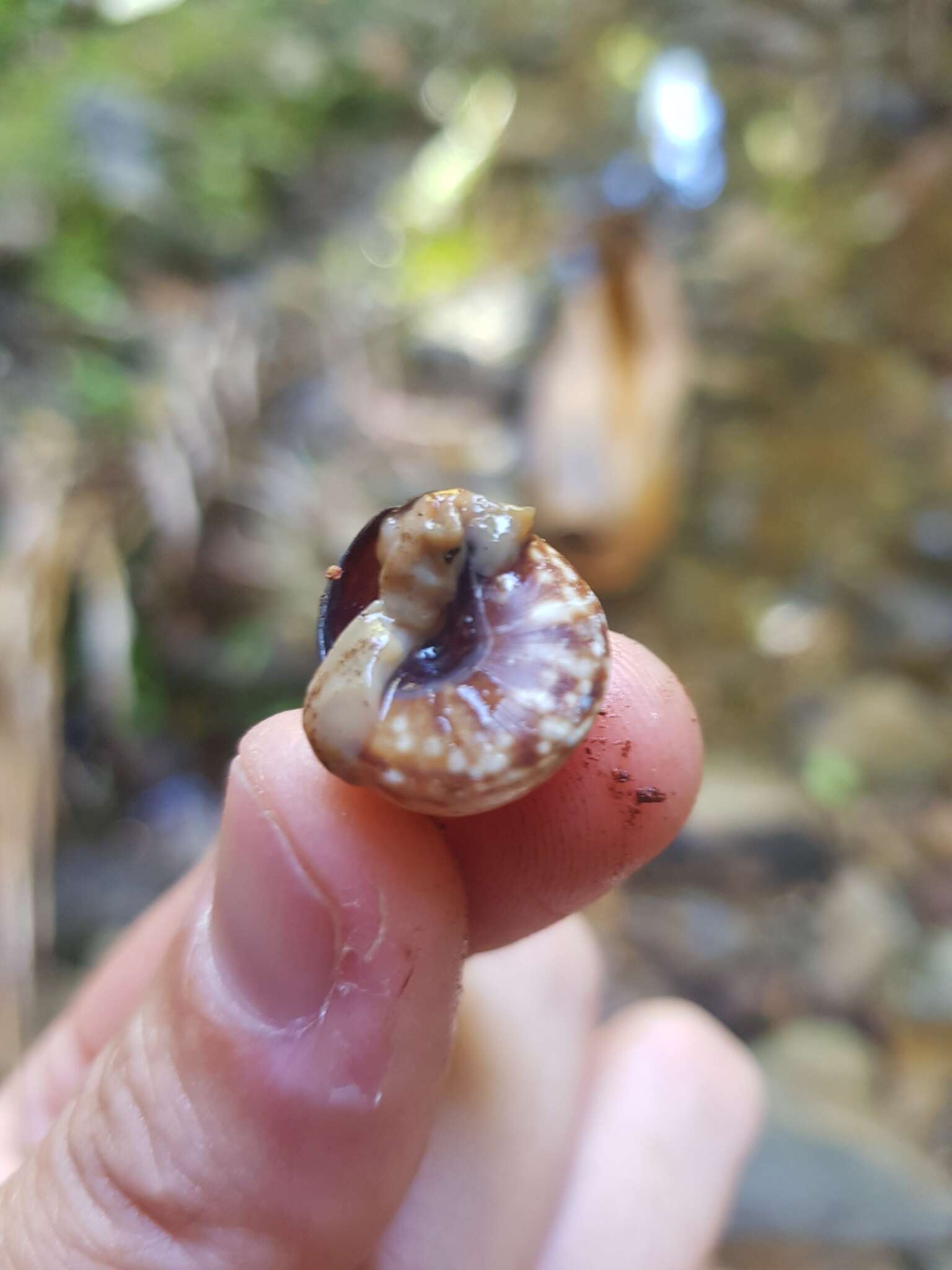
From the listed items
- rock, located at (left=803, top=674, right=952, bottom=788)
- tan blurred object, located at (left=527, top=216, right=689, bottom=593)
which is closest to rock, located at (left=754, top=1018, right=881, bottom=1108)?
rock, located at (left=803, top=674, right=952, bottom=788)

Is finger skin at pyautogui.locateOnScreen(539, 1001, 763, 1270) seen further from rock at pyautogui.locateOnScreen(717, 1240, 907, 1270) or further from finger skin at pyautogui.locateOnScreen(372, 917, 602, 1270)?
rock at pyautogui.locateOnScreen(717, 1240, 907, 1270)

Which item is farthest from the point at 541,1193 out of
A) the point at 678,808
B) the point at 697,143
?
the point at 697,143

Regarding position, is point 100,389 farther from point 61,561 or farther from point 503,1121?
point 503,1121

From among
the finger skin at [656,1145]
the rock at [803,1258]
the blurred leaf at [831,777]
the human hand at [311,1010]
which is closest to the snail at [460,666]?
the human hand at [311,1010]

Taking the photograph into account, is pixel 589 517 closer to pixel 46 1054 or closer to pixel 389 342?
pixel 389 342

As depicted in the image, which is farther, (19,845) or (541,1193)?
(19,845)

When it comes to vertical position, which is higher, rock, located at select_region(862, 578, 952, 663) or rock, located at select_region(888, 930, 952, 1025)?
rock, located at select_region(862, 578, 952, 663)

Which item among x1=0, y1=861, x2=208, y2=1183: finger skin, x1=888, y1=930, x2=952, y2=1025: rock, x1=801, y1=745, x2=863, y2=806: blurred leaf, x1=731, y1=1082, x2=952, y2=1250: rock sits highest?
x1=0, y1=861, x2=208, y2=1183: finger skin

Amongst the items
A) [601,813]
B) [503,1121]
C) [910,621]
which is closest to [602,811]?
[601,813]
